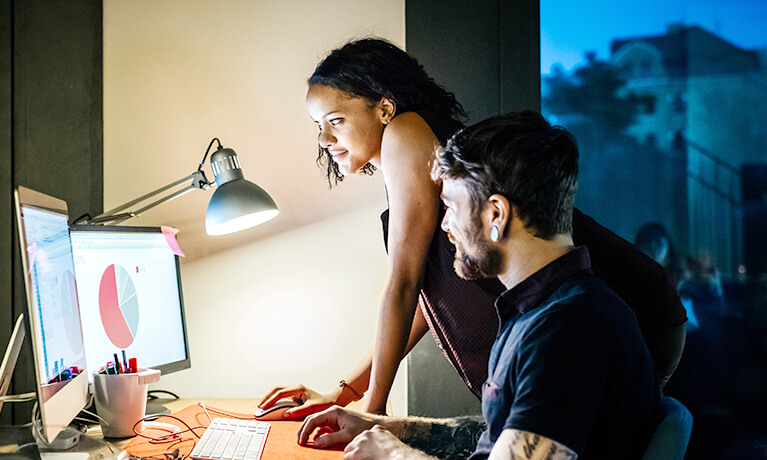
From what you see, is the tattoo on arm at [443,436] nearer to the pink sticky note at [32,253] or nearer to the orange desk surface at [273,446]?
the orange desk surface at [273,446]

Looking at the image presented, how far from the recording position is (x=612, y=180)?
6.22 feet

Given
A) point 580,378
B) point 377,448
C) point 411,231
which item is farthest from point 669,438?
point 411,231

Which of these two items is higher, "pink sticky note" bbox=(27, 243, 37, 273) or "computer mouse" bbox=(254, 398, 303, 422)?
"pink sticky note" bbox=(27, 243, 37, 273)

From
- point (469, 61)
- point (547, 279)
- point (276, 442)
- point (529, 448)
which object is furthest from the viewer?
point (469, 61)

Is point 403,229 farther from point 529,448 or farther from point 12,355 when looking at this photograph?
point 12,355

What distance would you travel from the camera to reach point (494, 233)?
97cm

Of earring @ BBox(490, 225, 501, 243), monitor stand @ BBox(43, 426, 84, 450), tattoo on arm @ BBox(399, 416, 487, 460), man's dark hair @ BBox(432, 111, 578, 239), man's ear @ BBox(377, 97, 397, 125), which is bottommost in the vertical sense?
tattoo on arm @ BBox(399, 416, 487, 460)

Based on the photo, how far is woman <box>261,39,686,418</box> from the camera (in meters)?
1.19

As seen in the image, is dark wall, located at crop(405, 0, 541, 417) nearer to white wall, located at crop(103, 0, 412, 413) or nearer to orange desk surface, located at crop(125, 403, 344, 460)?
white wall, located at crop(103, 0, 412, 413)

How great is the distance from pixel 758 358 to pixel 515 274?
128 centimetres

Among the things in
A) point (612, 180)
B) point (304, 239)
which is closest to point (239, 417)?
point (304, 239)

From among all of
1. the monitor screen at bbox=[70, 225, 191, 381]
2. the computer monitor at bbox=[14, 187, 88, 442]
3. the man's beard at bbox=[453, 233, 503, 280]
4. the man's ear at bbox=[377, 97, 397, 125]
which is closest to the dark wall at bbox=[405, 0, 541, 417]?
the man's ear at bbox=[377, 97, 397, 125]

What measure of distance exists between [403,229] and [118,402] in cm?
71

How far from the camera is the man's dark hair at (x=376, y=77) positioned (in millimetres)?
1379
